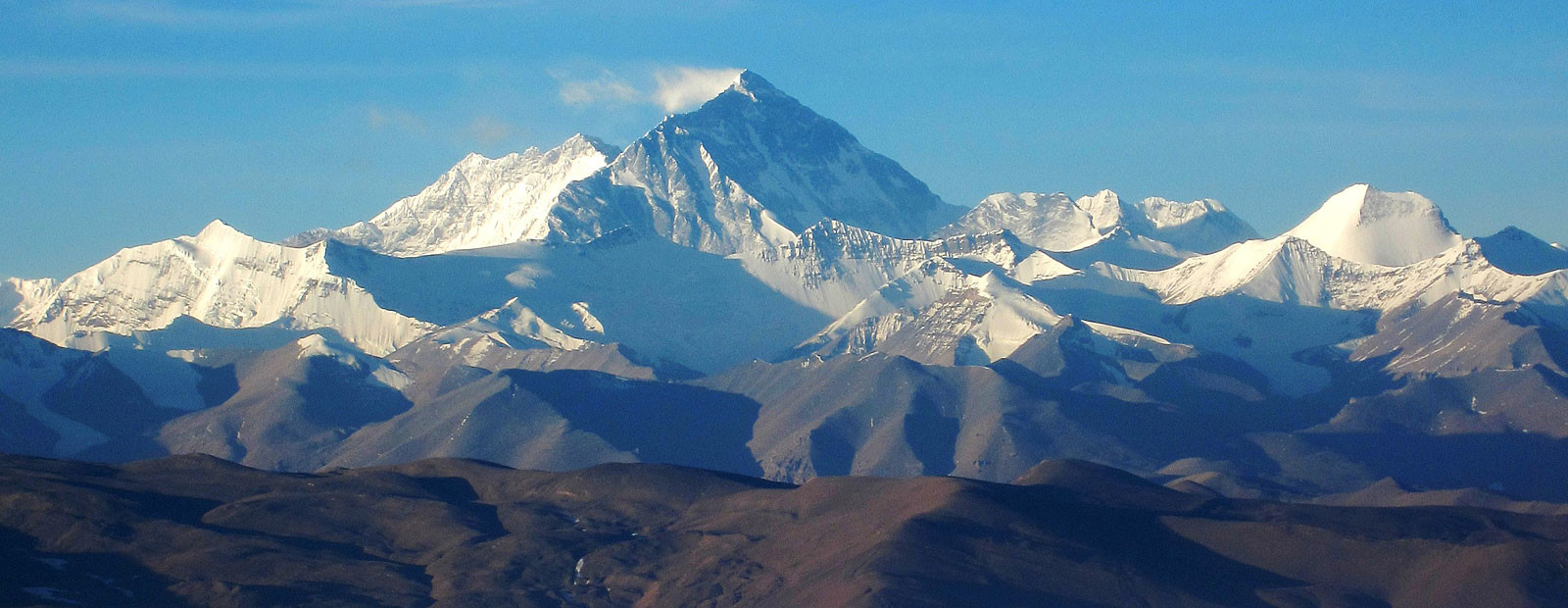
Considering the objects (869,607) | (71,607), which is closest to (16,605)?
(71,607)

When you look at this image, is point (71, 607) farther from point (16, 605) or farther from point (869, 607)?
point (869, 607)
